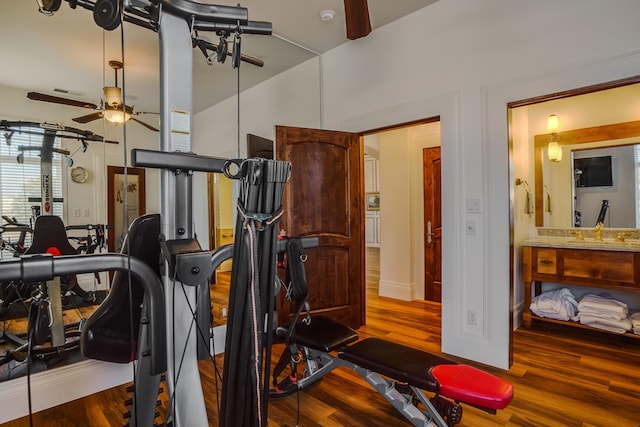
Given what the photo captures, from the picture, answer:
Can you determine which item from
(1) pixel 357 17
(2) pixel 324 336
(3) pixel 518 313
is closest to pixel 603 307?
(3) pixel 518 313

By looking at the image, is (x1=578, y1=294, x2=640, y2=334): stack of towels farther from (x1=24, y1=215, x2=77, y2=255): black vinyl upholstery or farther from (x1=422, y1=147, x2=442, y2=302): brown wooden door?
(x1=24, y1=215, x2=77, y2=255): black vinyl upholstery

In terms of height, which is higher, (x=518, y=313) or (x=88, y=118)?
(x=88, y=118)

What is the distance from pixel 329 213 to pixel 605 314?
2681mm

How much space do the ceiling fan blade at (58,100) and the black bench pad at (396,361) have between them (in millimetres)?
2156

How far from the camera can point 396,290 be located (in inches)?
187

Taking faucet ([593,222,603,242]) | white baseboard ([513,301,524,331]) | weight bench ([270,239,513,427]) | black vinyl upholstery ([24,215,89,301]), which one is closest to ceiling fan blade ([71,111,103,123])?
black vinyl upholstery ([24,215,89,301])

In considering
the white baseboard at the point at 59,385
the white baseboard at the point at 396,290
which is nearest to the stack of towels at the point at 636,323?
the white baseboard at the point at 396,290

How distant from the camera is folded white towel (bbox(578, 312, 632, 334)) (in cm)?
304

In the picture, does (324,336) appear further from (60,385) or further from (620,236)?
(620,236)

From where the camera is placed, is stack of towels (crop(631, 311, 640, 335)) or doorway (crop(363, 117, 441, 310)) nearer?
stack of towels (crop(631, 311, 640, 335))

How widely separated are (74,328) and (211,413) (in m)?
1.02

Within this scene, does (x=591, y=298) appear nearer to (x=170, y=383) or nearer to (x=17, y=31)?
(x=170, y=383)

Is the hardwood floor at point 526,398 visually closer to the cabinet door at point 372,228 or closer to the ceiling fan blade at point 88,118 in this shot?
the ceiling fan blade at point 88,118

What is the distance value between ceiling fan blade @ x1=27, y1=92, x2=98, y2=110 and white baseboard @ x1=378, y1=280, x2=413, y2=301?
3.93 metres
